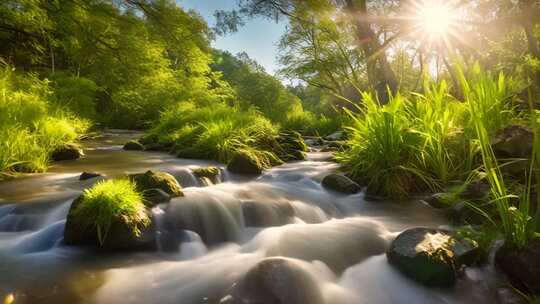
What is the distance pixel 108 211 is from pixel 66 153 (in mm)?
4810

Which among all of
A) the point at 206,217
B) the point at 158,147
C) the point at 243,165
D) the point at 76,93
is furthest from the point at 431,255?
the point at 76,93

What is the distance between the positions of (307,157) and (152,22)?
19.9 ft

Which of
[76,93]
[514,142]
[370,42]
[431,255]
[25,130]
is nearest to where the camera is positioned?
[431,255]

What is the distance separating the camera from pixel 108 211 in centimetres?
290

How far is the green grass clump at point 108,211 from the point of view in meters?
2.89

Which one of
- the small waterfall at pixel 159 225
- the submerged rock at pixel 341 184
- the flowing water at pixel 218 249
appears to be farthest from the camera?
the submerged rock at pixel 341 184

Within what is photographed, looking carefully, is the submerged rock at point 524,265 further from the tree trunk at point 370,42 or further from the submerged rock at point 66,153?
the tree trunk at point 370,42

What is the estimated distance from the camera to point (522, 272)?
7.23 feet

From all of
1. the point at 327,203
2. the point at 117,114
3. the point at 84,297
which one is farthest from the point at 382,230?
the point at 117,114

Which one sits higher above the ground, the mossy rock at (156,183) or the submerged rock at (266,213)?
the mossy rock at (156,183)

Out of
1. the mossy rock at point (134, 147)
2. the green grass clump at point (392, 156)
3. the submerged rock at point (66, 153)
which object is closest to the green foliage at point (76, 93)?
the mossy rock at point (134, 147)

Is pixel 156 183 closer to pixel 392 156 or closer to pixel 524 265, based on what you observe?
pixel 392 156

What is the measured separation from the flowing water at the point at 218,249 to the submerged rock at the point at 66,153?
1998mm

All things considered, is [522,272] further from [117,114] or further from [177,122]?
[117,114]
